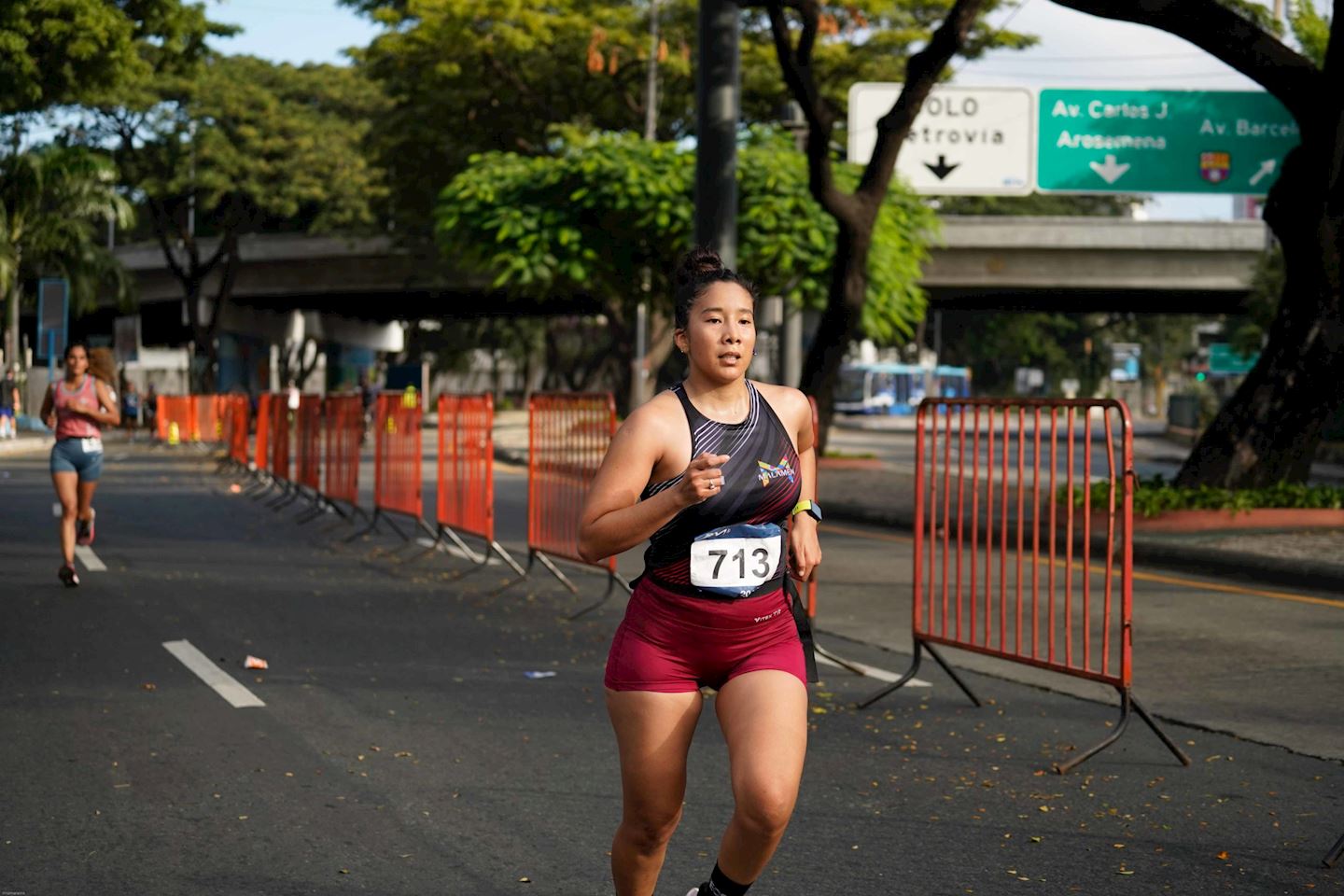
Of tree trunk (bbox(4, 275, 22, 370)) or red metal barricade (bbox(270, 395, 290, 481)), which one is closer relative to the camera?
red metal barricade (bbox(270, 395, 290, 481))

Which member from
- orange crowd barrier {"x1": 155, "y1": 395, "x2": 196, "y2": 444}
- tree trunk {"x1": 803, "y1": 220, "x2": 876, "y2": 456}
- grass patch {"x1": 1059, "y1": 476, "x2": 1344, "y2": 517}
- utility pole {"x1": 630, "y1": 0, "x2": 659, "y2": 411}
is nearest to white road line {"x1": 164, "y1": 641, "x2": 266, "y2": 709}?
grass patch {"x1": 1059, "y1": 476, "x2": 1344, "y2": 517}

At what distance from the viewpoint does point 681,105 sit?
4009 centimetres

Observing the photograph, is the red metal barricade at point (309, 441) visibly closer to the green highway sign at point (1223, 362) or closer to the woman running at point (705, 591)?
the woman running at point (705, 591)

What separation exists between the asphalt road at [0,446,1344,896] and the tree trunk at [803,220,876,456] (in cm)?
950

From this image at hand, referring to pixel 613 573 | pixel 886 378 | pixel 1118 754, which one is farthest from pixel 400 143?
pixel 886 378

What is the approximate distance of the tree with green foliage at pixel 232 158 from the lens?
54250 mm

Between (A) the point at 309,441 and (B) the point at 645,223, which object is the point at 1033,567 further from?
(B) the point at 645,223

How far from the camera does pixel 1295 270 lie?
54.6 ft

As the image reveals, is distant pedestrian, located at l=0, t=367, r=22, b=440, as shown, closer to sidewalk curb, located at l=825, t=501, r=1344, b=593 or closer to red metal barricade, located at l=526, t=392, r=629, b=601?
red metal barricade, located at l=526, t=392, r=629, b=601

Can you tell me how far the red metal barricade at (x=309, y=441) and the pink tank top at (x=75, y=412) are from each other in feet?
20.8

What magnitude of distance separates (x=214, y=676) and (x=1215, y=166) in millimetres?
16810

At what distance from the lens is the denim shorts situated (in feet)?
40.8

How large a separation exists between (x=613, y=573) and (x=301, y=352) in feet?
201

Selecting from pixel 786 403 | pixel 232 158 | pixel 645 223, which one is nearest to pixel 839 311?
pixel 645 223
